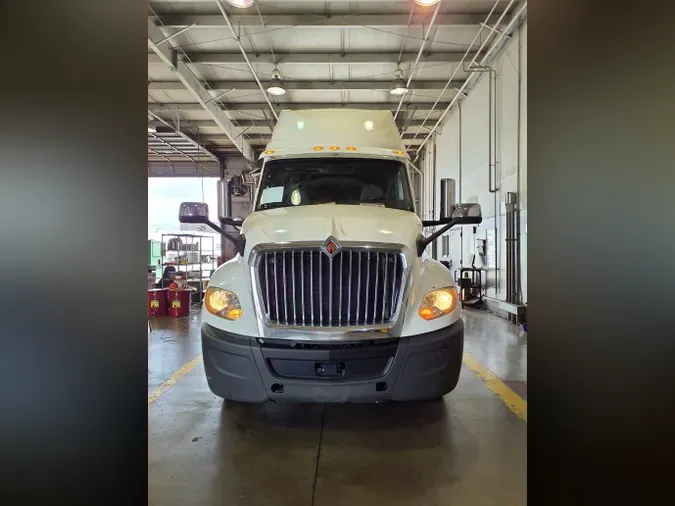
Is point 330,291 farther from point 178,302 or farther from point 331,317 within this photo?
point 178,302

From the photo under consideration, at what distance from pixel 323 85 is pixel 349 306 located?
939cm

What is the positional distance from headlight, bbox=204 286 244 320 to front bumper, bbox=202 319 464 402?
181 mm

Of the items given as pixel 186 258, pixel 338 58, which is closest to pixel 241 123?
pixel 186 258

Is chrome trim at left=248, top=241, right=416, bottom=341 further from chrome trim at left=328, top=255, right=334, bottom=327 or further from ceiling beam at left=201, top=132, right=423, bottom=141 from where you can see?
ceiling beam at left=201, top=132, right=423, bottom=141

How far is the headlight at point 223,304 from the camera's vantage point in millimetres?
2674

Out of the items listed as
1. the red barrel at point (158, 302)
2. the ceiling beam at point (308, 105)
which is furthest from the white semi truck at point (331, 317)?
the ceiling beam at point (308, 105)

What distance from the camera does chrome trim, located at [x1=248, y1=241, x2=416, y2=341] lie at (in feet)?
8.33

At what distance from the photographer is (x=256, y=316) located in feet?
8.56
